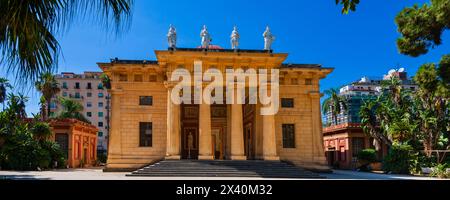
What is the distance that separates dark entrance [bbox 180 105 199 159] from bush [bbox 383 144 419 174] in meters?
16.4

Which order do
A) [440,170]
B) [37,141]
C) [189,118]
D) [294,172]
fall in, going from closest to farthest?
[294,172]
[440,170]
[189,118]
[37,141]

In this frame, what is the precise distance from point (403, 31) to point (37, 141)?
35997 mm

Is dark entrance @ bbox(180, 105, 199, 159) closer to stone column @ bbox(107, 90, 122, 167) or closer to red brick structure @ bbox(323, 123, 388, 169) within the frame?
stone column @ bbox(107, 90, 122, 167)

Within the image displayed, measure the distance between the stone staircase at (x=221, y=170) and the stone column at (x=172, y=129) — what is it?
4.14 feet

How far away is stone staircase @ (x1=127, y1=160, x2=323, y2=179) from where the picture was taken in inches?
1029

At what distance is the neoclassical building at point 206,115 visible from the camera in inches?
1172

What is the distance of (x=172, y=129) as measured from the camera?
97.6 feet

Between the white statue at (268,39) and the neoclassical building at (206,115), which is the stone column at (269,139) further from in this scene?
the white statue at (268,39)

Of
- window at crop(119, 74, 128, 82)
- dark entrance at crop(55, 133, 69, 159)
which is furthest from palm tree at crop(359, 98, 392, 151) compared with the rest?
dark entrance at crop(55, 133, 69, 159)

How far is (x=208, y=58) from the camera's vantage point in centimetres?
3017

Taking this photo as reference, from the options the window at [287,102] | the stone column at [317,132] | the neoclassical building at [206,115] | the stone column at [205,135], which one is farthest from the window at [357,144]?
the stone column at [205,135]

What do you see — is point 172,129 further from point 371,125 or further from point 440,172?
point 371,125
